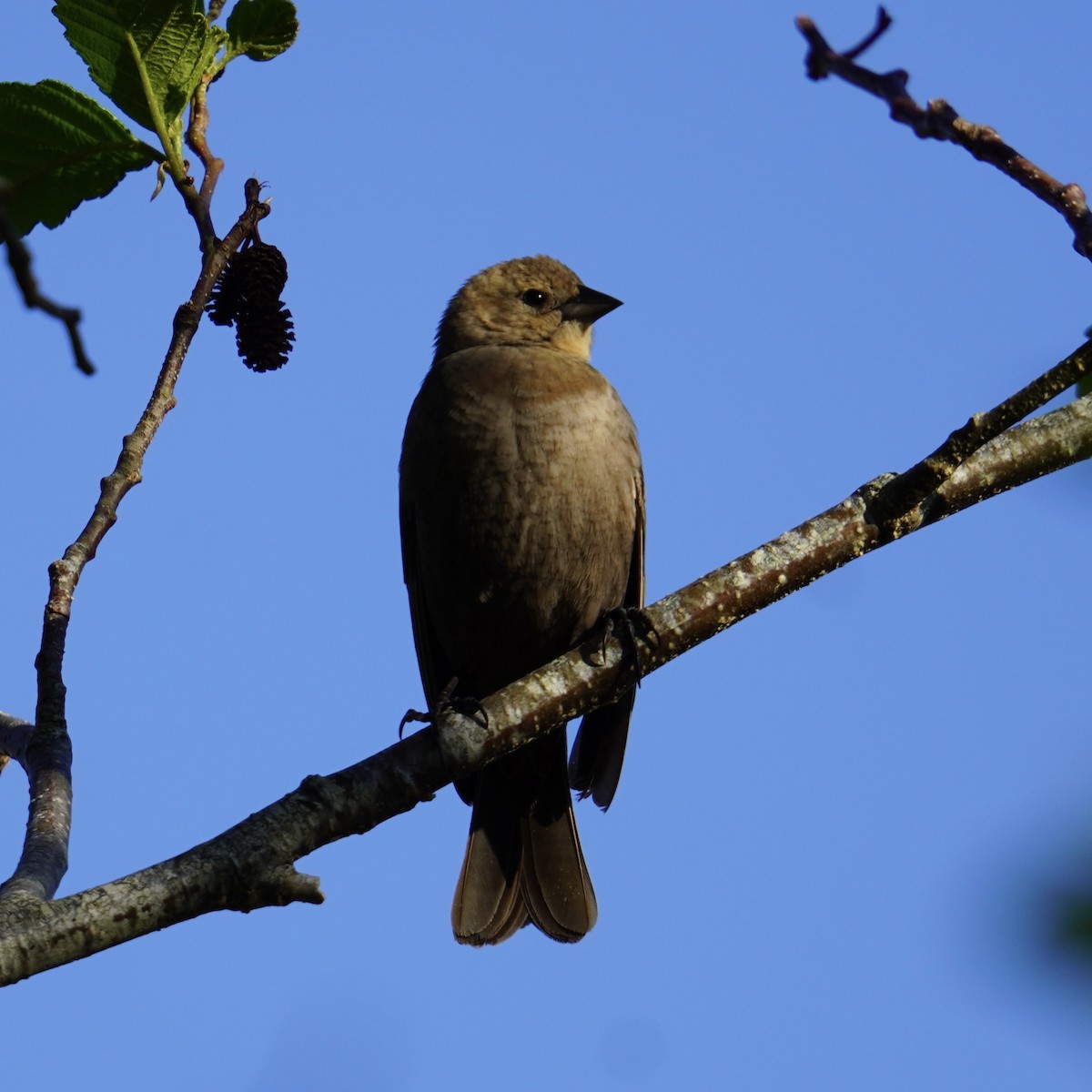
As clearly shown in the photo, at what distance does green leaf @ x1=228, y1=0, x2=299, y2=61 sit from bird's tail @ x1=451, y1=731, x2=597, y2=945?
2.55 m

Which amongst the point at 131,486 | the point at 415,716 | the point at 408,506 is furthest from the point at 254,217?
the point at 408,506

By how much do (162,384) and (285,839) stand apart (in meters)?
0.95

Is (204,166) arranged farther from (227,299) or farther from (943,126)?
(943,126)

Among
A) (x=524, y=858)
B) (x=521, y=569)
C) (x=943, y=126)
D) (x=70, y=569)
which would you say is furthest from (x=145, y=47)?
(x=524, y=858)

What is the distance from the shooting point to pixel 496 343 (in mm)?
5598

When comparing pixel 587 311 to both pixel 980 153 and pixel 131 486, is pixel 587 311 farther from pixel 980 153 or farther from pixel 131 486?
pixel 980 153

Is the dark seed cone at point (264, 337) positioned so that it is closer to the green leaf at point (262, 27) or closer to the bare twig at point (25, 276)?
the green leaf at point (262, 27)

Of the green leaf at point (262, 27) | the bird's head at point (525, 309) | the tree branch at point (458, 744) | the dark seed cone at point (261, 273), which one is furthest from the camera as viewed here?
the bird's head at point (525, 309)

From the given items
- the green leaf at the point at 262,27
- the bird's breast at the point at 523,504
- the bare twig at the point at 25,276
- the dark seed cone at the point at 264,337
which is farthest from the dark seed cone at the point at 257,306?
the bare twig at the point at 25,276

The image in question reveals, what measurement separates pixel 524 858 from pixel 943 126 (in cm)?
348

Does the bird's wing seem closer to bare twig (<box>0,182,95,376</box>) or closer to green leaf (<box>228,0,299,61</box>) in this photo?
green leaf (<box>228,0,299,61</box>)

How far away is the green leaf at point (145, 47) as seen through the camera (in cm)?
300

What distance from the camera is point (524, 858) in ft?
15.8

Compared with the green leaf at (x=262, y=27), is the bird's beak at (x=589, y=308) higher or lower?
higher
